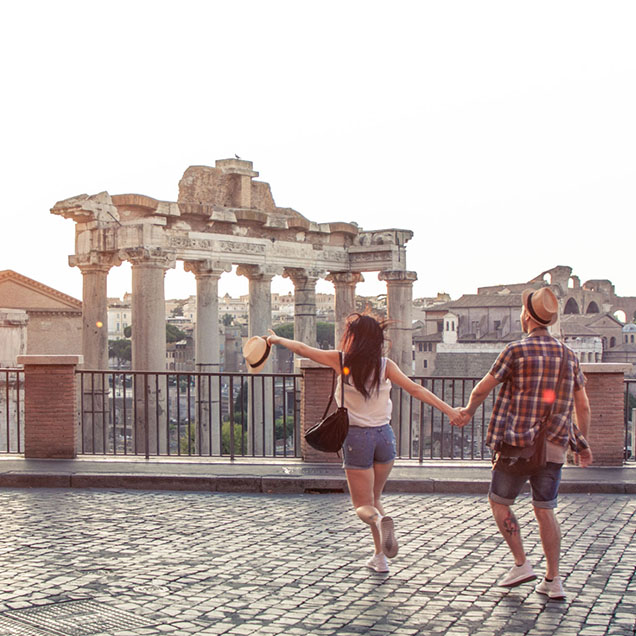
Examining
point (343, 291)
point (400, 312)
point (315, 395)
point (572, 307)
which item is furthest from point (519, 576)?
point (572, 307)


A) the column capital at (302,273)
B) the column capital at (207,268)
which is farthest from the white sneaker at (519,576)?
the column capital at (302,273)

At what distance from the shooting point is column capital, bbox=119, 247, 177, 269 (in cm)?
1695

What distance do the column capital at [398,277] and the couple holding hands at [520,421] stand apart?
15606 millimetres

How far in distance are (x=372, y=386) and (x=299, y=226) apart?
14621mm

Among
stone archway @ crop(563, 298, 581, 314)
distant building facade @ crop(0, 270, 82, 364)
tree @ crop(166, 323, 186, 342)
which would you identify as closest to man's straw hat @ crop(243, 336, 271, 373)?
distant building facade @ crop(0, 270, 82, 364)

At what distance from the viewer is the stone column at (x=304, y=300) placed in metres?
21.1

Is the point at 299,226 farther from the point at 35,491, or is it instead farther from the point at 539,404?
the point at 539,404

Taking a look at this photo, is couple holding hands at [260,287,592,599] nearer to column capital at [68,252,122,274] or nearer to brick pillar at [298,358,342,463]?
brick pillar at [298,358,342,463]

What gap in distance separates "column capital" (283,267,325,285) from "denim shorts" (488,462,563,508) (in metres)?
15.5

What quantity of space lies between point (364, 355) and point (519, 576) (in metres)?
1.64

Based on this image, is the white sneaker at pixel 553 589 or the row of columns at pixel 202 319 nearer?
the white sneaker at pixel 553 589

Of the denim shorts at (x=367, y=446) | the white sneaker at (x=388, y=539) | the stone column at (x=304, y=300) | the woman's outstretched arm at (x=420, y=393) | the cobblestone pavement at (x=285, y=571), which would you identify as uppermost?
the stone column at (x=304, y=300)

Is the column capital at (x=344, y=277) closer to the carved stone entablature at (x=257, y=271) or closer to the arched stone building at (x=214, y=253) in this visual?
the arched stone building at (x=214, y=253)

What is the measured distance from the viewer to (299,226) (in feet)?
67.1
